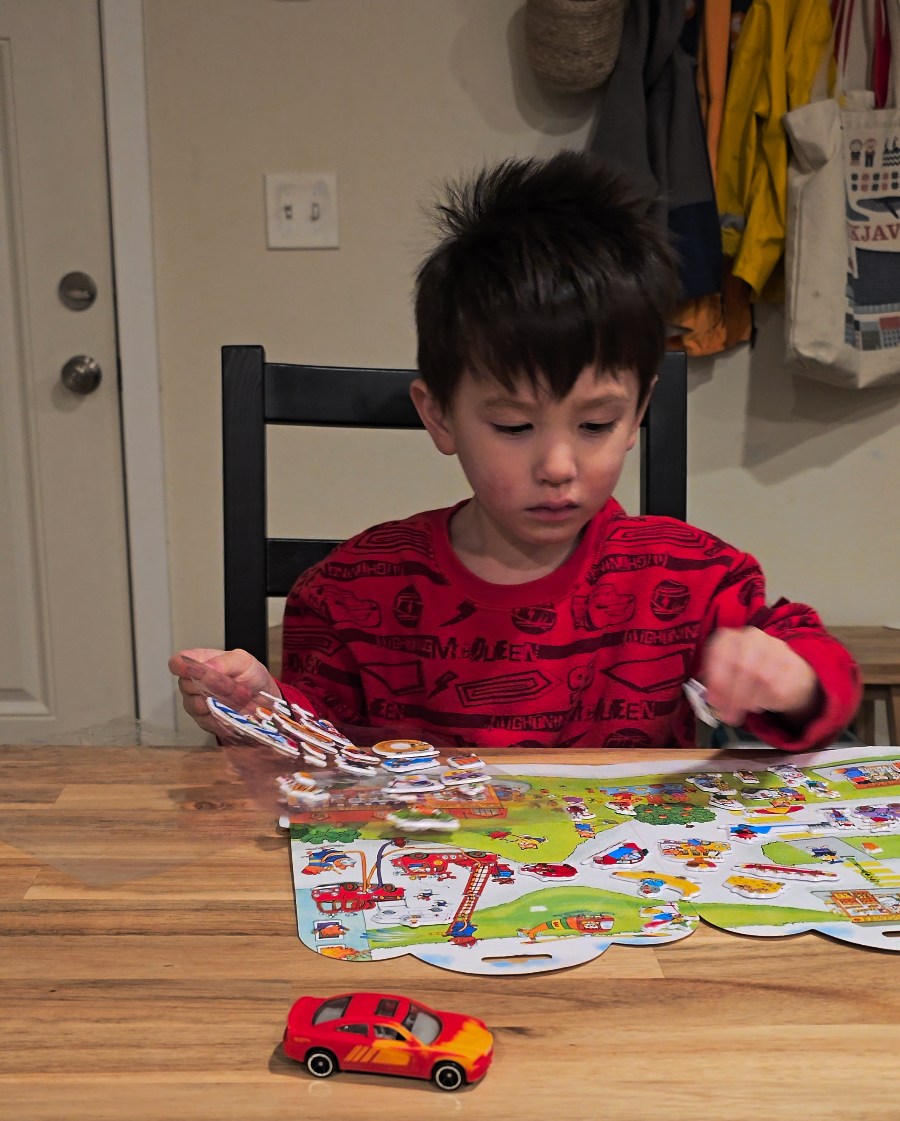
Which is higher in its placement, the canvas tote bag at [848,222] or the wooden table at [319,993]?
the canvas tote bag at [848,222]

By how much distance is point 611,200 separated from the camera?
0.92 metres

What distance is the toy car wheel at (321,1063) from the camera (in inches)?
16.4

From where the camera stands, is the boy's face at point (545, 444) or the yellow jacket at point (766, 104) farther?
the yellow jacket at point (766, 104)

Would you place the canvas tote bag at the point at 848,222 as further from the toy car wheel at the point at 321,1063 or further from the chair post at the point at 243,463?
the toy car wheel at the point at 321,1063

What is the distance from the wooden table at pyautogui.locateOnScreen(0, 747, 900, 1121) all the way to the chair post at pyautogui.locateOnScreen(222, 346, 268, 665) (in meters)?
0.46

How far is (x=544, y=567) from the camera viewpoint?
3.34ft

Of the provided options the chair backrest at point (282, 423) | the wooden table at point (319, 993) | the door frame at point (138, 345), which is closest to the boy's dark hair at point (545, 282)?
the chair backrest at point (282, 423)

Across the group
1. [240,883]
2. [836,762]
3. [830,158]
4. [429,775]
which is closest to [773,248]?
[830,158]

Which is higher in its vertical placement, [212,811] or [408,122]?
[408,122]

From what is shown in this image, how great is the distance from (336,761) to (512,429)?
29 cm

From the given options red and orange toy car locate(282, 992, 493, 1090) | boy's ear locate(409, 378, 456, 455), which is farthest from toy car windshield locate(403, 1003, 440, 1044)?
boy's ear locate(409, 378, 456, 455)

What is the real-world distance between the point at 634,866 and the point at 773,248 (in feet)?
5.25

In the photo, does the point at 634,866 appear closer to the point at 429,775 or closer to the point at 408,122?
the point at 429,775

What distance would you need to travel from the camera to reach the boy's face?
2.71ft
